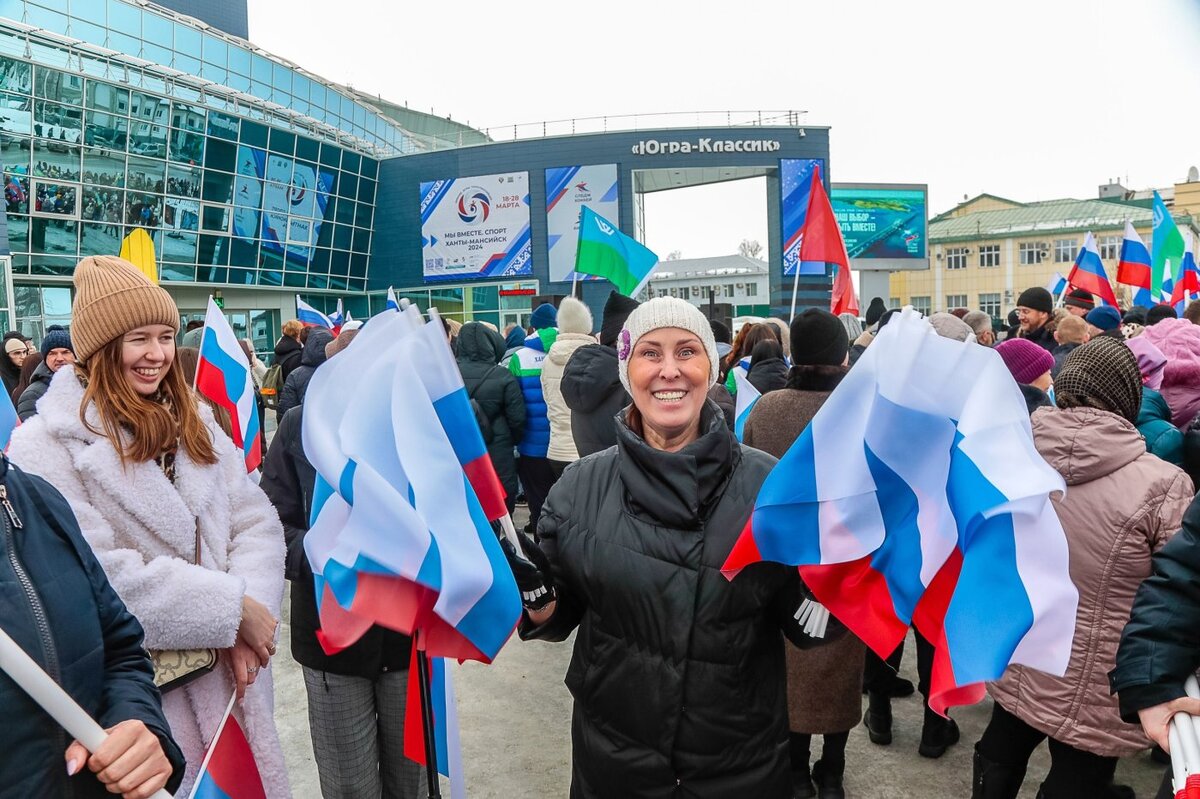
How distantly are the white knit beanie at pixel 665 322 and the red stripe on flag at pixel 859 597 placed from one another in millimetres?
611

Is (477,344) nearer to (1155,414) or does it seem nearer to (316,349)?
(316,349)

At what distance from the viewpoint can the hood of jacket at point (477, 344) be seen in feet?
19.2

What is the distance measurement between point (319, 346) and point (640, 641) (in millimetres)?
5157

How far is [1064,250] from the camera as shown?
181ft

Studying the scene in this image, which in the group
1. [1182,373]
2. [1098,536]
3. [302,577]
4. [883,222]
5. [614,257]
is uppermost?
[883,222]

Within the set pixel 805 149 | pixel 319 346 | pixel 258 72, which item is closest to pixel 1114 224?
pixel 805 149

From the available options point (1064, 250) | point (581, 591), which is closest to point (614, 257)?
point (581, 591)

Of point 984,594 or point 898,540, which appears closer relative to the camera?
point 984,594

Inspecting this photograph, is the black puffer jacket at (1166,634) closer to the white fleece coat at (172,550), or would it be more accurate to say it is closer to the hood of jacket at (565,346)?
the white fleece coat at (172,550)

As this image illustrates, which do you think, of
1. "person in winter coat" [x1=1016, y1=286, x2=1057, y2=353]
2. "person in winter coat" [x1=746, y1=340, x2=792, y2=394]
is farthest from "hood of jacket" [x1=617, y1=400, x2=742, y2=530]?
"person in winter coat" [x1=1016, y1=286, x2=1057, y2=353]

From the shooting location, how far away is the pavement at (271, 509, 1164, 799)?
353 centimetres

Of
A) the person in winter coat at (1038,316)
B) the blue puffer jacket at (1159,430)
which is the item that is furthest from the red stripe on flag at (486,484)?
the person in winter coat at (1038,316)

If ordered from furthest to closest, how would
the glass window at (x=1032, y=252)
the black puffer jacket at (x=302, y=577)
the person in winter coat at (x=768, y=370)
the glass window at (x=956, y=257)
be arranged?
1. the glass window at (x=956, y=257)
2. the glass window at (x=1032, y=252)
3. the person in winter coat at (x=768, y=370)
4. the black puffer jacket at (x=302, y=577)

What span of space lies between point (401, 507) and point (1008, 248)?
63.7m
